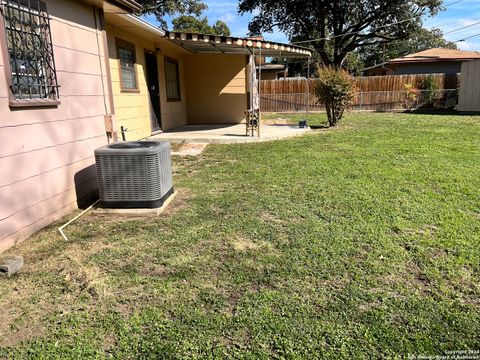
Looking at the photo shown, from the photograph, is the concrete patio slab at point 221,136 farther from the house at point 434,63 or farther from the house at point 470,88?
the house at point 434,63

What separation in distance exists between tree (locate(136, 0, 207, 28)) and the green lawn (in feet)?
81.7

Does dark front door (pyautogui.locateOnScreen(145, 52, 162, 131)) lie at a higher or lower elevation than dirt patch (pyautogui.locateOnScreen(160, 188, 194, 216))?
higher

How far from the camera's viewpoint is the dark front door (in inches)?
363

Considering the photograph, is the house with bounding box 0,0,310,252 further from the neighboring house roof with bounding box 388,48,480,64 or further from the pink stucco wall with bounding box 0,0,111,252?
the neighboring house roof with bounding box 388,48,480,64

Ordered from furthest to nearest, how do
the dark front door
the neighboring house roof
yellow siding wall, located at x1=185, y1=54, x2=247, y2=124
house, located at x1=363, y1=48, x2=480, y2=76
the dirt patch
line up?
house, located at x1=363, y1=48, x2=480, y2=76 → the neighboring house roof → yellow siding wall, located at x1=185, y1=54, x2=247, y2=124 → the dark front door → the dirt patch

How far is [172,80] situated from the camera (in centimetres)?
1120

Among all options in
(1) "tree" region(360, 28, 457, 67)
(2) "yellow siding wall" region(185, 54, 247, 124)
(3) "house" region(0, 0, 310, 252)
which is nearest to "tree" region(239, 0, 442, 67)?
(2) "yellow siding wall" region(185, 54, 247, 124)

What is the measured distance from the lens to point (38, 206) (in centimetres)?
366

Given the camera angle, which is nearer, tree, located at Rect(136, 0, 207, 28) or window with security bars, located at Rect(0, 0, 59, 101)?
window with security bars, located at Rect(0, 0, 59, 101)

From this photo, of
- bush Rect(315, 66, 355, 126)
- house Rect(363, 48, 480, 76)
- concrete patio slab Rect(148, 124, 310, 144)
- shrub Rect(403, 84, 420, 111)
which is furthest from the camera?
house Rect(363, 48, 480, 76)

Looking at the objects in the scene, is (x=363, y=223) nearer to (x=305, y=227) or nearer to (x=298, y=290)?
(x=305, y=227)

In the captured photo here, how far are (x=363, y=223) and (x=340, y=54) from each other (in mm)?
27800

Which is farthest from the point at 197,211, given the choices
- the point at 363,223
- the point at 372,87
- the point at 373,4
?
the point at 373,4

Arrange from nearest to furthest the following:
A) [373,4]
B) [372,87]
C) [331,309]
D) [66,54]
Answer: [331,309]
[66,54]
[372,87]
[373,4]
